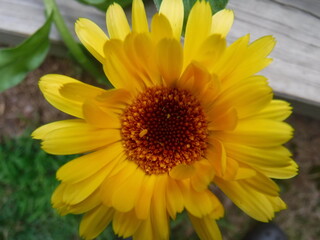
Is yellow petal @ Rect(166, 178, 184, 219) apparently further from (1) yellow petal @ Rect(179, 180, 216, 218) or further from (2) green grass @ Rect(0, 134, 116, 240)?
(2) green grass @ Rect(0, 134, 116, 240)

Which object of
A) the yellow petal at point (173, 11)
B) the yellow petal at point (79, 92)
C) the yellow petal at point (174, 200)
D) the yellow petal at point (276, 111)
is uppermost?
the yellow petal at point (173, 11)

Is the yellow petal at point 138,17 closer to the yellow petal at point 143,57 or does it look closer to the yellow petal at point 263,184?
the yellow petal at point 143,57

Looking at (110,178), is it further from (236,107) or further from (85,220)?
(236,107)

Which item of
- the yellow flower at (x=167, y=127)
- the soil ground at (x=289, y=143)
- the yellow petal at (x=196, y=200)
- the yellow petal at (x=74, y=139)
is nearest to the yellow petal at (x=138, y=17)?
the yellow flower at (x=167, y=127)

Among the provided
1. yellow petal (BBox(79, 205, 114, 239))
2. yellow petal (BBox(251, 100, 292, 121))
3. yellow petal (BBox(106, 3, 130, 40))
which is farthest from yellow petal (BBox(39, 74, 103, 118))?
yellow petal (BBox(251, 100, 292, 121))

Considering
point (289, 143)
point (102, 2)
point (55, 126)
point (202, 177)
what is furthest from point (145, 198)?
point (289, 143)

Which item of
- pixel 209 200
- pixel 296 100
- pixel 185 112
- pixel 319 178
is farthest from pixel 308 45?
pixel 319 178

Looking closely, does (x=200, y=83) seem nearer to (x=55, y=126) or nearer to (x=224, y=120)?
(x=224, y=120)
